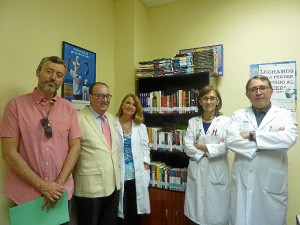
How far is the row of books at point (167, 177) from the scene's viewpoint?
8.50 ft

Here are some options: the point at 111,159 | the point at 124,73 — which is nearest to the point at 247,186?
the point at 111,159

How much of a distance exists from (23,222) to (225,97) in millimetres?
2310

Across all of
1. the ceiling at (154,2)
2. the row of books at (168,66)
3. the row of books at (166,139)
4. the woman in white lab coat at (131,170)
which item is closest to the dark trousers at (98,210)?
the woman in white lab coat at (131,170)

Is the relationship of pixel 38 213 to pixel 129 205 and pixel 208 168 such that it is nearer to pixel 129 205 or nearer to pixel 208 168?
pixel 129 205

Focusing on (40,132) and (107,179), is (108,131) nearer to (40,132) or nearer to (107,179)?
(107,179)

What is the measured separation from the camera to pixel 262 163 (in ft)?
6.34

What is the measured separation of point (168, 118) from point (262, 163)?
136 centimetres

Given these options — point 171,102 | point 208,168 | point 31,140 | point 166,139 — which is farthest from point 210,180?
point 31,140

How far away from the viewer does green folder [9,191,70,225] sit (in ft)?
4.97

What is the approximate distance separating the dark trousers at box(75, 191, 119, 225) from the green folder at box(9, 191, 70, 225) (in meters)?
0.28

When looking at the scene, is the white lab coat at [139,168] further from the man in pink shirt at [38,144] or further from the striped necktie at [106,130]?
the man in pink shirt at [38,144]

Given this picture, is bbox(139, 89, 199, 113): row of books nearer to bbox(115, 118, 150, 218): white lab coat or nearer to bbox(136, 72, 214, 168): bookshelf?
bbox(136, 72, 214, 168): bookshelf

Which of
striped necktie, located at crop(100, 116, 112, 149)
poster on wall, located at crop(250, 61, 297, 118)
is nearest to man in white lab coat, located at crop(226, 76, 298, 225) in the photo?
poster on wall, located at crop(250, 61, 297, 118)

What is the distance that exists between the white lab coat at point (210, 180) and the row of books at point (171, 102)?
0.40 metres
